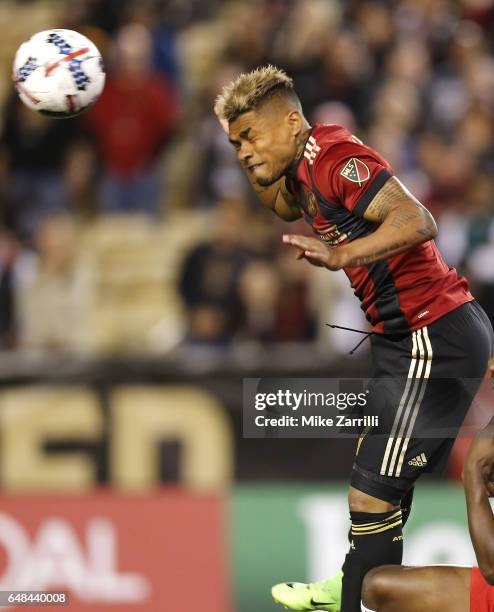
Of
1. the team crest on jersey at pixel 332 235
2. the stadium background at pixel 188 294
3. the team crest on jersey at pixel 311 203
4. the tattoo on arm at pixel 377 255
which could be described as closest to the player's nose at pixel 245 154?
the team crest on jersey at pixel 311 203

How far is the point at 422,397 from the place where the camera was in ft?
17.7

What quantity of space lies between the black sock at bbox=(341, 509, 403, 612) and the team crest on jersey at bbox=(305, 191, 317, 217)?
123 cm

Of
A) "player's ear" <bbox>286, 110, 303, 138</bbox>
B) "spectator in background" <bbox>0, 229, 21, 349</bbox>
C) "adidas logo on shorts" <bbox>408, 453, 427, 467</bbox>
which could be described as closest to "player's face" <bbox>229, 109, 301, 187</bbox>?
"player's ear" <bbox>286, 110, 303, 138</bbox>

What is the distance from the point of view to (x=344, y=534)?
8.48m

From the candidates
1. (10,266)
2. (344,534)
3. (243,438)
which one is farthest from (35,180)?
(344,534)

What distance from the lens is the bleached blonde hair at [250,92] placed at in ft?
17.6

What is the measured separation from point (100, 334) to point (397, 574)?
544 centimetres

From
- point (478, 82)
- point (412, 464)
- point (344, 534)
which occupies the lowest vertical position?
point (344, 534)

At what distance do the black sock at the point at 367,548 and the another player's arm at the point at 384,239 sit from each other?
3.76 ft

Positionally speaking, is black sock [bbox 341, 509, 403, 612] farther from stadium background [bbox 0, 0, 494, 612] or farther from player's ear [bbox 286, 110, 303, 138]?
player's ear [bbox 286, 110, 303, 138]

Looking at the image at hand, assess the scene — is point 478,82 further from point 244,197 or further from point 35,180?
point 35,180

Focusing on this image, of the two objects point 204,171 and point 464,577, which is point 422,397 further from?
point 204,171

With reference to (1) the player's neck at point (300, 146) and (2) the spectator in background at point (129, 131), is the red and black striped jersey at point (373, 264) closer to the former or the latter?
(1) the player's neck at point (300, 146)

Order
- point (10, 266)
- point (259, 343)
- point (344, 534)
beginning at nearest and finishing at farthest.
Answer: point (344, 534) < point (259, 343) < point (10, 266)
